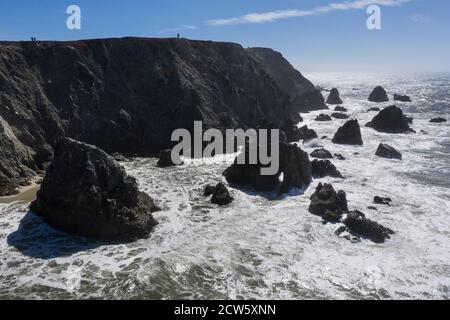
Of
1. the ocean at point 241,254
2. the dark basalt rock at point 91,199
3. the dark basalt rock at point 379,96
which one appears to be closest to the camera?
the ocean at point 241,254

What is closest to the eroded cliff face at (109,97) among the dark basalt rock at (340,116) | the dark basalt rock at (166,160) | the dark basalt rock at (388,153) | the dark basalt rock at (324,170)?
the dark basalt rock at (166,160)

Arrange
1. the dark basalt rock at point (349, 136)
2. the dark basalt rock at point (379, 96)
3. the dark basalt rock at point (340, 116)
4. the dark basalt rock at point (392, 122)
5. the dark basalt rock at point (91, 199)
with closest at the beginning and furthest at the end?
the dark basalt rock at point (91, 199), the dark basalt rock at point (349, 136), the dark basalt rock at point (392, 122), the dark basalt rock at point (340, 116), the dark basalt rock at point (379, 96)

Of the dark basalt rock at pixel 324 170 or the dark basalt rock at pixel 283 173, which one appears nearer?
the dark basalt rock at pixel 283 173

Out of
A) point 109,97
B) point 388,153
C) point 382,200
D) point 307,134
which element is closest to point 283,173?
point 382,200

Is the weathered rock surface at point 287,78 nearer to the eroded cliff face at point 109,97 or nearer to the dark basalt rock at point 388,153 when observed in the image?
the eroded cliff face at point 109,97

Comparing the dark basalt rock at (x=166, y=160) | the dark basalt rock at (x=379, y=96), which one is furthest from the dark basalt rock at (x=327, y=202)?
the dark basalt rock at (x=379, y=96)

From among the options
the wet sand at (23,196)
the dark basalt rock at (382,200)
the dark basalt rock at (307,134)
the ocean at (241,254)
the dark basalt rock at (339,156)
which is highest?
A: the dark basalt rock at (307,134)

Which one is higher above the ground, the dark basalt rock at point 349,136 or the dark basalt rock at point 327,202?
the dark basalt rock at point 349,136
